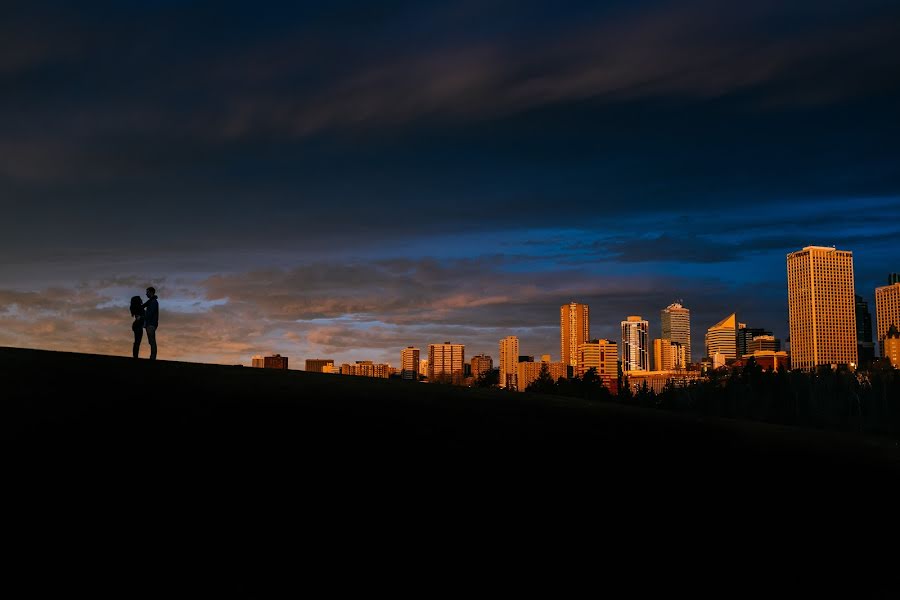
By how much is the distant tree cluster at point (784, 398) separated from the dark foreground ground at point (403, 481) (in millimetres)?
109141

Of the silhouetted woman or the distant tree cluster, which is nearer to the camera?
the silhouetted woman

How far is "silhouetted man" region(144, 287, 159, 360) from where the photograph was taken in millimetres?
27297

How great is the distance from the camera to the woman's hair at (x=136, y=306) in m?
27.8

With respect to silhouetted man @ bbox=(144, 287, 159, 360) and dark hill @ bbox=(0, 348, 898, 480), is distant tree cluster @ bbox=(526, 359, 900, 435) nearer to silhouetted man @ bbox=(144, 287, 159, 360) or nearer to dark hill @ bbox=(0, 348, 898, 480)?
silhouetted man @ bbox=(144, 287, 159, 360)

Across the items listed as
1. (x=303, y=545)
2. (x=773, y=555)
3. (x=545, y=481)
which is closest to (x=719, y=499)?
(x=773, y=555)

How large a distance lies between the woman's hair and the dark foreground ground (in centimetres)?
645

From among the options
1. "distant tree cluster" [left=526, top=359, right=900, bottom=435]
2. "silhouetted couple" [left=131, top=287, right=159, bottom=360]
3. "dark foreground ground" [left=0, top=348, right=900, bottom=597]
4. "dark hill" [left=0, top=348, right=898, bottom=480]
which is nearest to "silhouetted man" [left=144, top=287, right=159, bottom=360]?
"silhouetted couple" [left=131, top=287, right=159, bottom=360]

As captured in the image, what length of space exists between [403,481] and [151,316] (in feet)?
56.6

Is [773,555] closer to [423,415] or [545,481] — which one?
[545,481]

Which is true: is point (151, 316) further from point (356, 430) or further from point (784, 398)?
point (784, 398)

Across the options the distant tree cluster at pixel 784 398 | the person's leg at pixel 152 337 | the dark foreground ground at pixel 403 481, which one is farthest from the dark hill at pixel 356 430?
the distant tree cluster at pixel 784 398

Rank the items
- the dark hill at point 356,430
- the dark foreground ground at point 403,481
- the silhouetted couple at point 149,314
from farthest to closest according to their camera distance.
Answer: the silhouetted couple at point 149,314 < the dark hill at point 356,430 < the dark foreground ground at point 403,481

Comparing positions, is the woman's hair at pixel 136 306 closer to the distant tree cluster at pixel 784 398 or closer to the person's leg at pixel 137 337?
the person's leg at pixel 137 337

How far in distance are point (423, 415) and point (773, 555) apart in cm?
878
